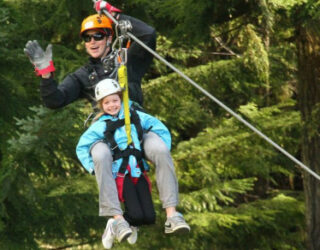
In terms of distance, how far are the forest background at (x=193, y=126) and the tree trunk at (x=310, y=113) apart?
0.05ft

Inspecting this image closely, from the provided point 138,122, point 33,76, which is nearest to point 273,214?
point 33,76

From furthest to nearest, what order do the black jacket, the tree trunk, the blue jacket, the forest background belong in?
the tree trunk < the forest background < the black jacket < the blue jacket

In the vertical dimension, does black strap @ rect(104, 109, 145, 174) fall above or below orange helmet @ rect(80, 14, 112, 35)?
below

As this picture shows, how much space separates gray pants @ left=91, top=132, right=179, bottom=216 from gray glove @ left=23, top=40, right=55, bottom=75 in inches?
25.9

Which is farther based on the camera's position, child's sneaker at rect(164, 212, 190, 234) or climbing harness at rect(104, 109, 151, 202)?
climbing harness at rect(104, 109, 151, 202)

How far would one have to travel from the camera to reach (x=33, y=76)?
9812mm

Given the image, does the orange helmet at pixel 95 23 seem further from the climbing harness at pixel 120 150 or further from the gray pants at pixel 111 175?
the gray pants at pixel 111 175

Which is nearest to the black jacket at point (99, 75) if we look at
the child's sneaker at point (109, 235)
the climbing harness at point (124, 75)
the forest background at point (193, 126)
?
the climbing harness at point (124, 75)

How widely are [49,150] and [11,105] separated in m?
0.76

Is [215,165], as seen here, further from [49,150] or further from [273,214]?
[49,150]

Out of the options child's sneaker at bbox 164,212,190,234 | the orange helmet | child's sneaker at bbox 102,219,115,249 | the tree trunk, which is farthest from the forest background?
child's sneaker at bbox 164,212,190,234

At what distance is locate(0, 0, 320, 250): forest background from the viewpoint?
29.4ft

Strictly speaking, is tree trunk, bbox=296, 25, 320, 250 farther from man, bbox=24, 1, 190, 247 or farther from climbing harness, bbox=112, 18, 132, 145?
climbing harness, bbox=112, 18, 132, 145

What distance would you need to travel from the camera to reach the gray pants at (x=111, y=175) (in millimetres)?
5520
